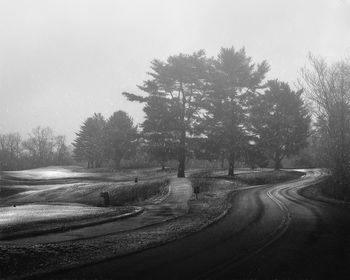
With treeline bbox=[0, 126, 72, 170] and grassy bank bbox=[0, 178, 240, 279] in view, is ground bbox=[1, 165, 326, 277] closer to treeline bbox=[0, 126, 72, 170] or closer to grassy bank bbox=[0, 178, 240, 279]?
grassy bank bbox=[0, 178, 240, 279]

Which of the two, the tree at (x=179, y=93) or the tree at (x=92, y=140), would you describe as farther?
the tree at (x=92, y=140)

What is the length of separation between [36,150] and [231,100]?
14073 centimetres

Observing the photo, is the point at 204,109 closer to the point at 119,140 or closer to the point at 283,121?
the point at 283,121

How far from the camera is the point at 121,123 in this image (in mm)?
80188

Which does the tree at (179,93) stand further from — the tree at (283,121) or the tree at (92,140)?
the tree at (92,140)

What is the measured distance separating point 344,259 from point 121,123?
69988mm

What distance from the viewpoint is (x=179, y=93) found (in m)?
47.5

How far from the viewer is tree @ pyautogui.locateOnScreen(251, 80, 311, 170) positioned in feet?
186

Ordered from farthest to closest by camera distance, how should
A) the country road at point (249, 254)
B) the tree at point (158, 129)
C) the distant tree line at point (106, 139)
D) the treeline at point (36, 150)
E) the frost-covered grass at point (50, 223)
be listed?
the treeline at point (36, 150), the distant tree line at point (106, 139), the tree at point (158, 129), the frost-covered grass at point (50, 223), the country road at point (249, 254)

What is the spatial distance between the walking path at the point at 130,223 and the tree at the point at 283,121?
27.4m

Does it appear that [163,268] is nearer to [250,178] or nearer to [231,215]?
[231,215]

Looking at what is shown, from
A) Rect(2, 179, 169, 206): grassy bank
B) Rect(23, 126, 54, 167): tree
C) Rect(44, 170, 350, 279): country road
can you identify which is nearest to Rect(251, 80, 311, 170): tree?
Rect(2, 179, 169, 206): grassy bank

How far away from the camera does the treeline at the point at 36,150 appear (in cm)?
13812

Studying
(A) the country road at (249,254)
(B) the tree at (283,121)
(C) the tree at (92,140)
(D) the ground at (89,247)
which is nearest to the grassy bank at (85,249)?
(D) the ground at (89,247)
